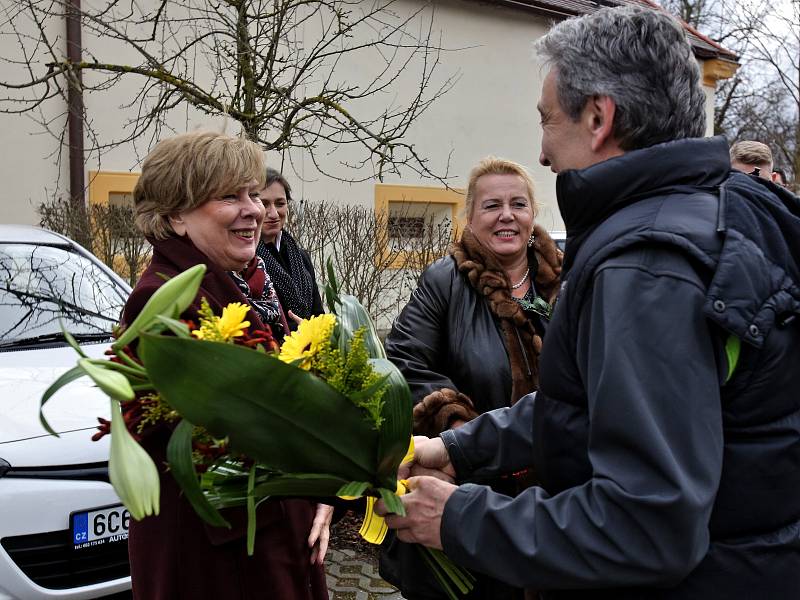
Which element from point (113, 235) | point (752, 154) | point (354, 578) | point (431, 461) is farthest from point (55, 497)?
point (752, 154)

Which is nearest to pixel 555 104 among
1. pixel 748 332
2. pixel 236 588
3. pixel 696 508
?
pixel 748 332

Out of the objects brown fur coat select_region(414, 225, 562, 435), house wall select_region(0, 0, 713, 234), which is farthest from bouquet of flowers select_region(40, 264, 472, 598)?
house wall select_region(0, 0, 713, 234)

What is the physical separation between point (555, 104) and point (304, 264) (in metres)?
3.68

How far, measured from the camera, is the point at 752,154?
21.0 feet

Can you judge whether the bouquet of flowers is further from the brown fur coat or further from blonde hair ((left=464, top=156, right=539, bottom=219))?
blonde hair ((left=464, top=156, right=539, bottom=219))

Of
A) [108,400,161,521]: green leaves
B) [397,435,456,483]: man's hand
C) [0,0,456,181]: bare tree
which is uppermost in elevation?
[0,0,456,181]: bare tree

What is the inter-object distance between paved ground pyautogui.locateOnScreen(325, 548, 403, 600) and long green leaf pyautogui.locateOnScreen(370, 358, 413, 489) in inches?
133

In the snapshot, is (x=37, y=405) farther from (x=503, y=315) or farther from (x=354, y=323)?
(x=354, y=323)

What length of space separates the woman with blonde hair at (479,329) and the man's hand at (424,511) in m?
1.31

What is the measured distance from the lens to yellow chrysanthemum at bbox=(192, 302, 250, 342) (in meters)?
1.63

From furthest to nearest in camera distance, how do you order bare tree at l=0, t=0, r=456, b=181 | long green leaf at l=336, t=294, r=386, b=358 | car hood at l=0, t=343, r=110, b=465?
bare tree at l=0, t=0, r=456, b=181 < car hood at l=0, t=343, r=110, b=465 < long green leaf at l=336, t=294, r=386, b=358

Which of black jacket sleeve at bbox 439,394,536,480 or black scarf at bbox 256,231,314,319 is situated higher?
black scarf at bbox 256,231,314,319

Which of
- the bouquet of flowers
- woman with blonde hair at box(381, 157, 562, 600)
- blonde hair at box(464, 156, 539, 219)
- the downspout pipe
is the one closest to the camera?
the bouquet of flowers

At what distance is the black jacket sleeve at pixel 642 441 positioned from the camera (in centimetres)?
146
